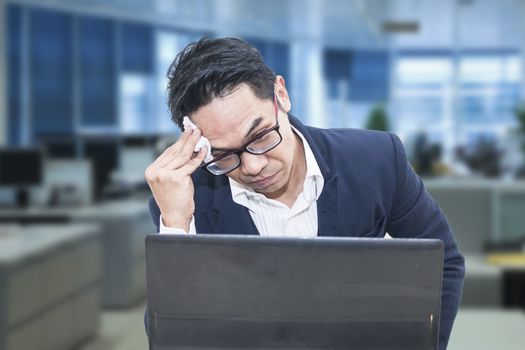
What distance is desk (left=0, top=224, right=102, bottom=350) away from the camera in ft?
16.1

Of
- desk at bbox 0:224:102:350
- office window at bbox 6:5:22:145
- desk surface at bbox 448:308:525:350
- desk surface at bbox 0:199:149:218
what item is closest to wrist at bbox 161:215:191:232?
desk surface at bbox 448:308:525:350

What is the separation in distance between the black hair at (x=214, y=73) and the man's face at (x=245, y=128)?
14 mm

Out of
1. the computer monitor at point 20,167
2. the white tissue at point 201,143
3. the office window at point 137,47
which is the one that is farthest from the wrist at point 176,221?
the office window at point 137,47

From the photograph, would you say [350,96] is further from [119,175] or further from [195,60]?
[195,60]

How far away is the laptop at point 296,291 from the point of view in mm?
1150

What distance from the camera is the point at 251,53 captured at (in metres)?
1.48

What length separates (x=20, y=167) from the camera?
785 cm

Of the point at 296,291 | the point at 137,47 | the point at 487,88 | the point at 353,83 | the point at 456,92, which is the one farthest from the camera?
the point at 353,83

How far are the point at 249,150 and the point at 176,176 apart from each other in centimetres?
13

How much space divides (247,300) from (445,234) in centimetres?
55

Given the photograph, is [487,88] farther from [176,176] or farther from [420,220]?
[176,176]

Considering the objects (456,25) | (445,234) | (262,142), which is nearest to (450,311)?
(445,234)

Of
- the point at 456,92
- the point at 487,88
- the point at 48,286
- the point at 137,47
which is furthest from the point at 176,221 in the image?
the point at 487,88

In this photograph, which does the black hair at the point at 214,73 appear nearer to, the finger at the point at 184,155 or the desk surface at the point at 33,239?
the finger at the point at 184,155
